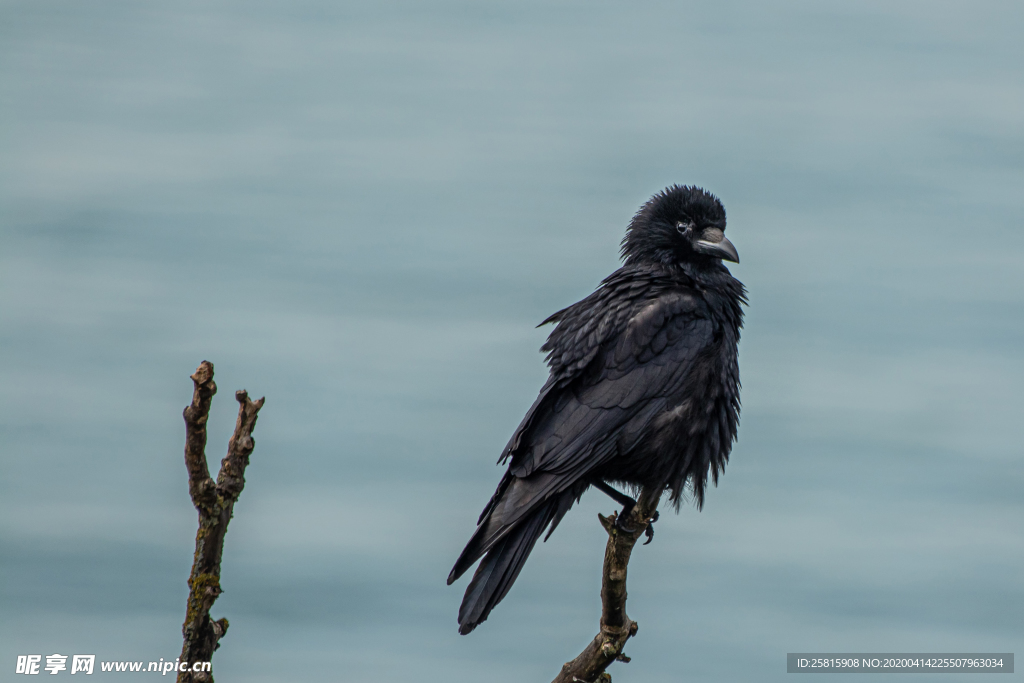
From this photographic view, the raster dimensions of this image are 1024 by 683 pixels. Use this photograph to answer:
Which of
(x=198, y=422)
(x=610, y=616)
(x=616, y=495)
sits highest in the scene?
(x=616, y=495)

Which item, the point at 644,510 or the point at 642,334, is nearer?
the point at 644,510

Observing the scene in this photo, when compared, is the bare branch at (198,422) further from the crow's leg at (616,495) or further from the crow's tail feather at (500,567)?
the crow's leg at (616,495)

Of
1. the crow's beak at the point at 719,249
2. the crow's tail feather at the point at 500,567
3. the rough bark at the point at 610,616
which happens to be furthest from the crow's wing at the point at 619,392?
the rough bark at the point at 610,616

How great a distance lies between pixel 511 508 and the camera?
6863 millimetres

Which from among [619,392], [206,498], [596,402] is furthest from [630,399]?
[206,498]

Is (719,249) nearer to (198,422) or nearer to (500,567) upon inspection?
(500,567)

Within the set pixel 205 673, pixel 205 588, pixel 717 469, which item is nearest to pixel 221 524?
pixel 205 588

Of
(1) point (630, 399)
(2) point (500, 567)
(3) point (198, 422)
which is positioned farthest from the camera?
(1) point (630, 399)

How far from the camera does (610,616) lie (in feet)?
20.9

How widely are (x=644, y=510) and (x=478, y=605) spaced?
1.05 metres

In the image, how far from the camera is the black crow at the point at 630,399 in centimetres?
699

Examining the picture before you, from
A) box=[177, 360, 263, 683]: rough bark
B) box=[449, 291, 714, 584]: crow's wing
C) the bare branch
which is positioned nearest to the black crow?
box=[449, 291, 714, 584]: crow's wing

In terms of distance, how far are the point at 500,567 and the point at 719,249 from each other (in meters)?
2.62

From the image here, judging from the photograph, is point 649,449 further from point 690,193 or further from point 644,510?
point 690,193
